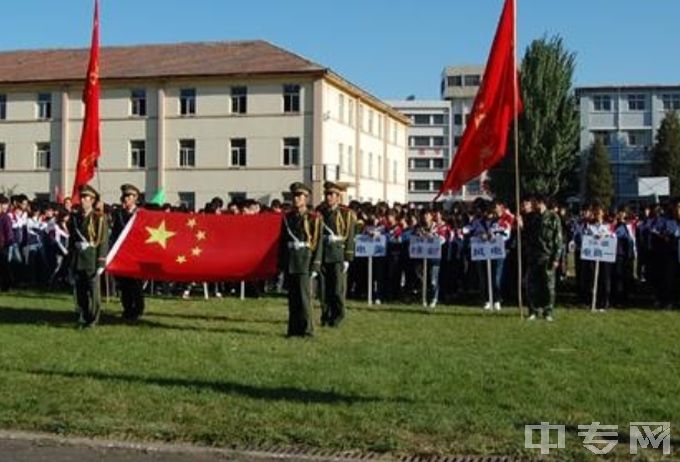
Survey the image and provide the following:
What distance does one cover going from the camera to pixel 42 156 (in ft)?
221

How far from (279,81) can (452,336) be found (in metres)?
52.2

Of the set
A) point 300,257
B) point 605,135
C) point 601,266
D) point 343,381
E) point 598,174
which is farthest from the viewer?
point 605,135

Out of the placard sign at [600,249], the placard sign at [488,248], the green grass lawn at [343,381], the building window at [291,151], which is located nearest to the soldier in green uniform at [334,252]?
the green grass lawn at [343,381]

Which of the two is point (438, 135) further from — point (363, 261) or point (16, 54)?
point (363, 261)

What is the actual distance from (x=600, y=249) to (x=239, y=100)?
49.6 m

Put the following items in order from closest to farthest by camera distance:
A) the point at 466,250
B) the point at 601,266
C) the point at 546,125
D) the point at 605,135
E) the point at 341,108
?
the point at 601,266
the point at 466,250
the point at 546,125
the point at 341,108
the point at 605,135

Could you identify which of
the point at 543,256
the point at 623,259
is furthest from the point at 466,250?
the point at 543,256

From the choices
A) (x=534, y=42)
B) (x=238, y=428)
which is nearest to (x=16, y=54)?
(x=534, y=42)

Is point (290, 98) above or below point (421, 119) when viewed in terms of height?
below

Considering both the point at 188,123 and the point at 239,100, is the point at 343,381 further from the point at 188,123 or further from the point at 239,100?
the point at 188,123

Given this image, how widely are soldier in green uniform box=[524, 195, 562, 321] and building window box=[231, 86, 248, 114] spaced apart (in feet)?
165

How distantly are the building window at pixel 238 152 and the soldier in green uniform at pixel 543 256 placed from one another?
50121 millimetres

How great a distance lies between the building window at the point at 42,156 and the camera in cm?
6723

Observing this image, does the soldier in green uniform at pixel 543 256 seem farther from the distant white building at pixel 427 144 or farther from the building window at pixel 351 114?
the distant white building at pixel 427 144
